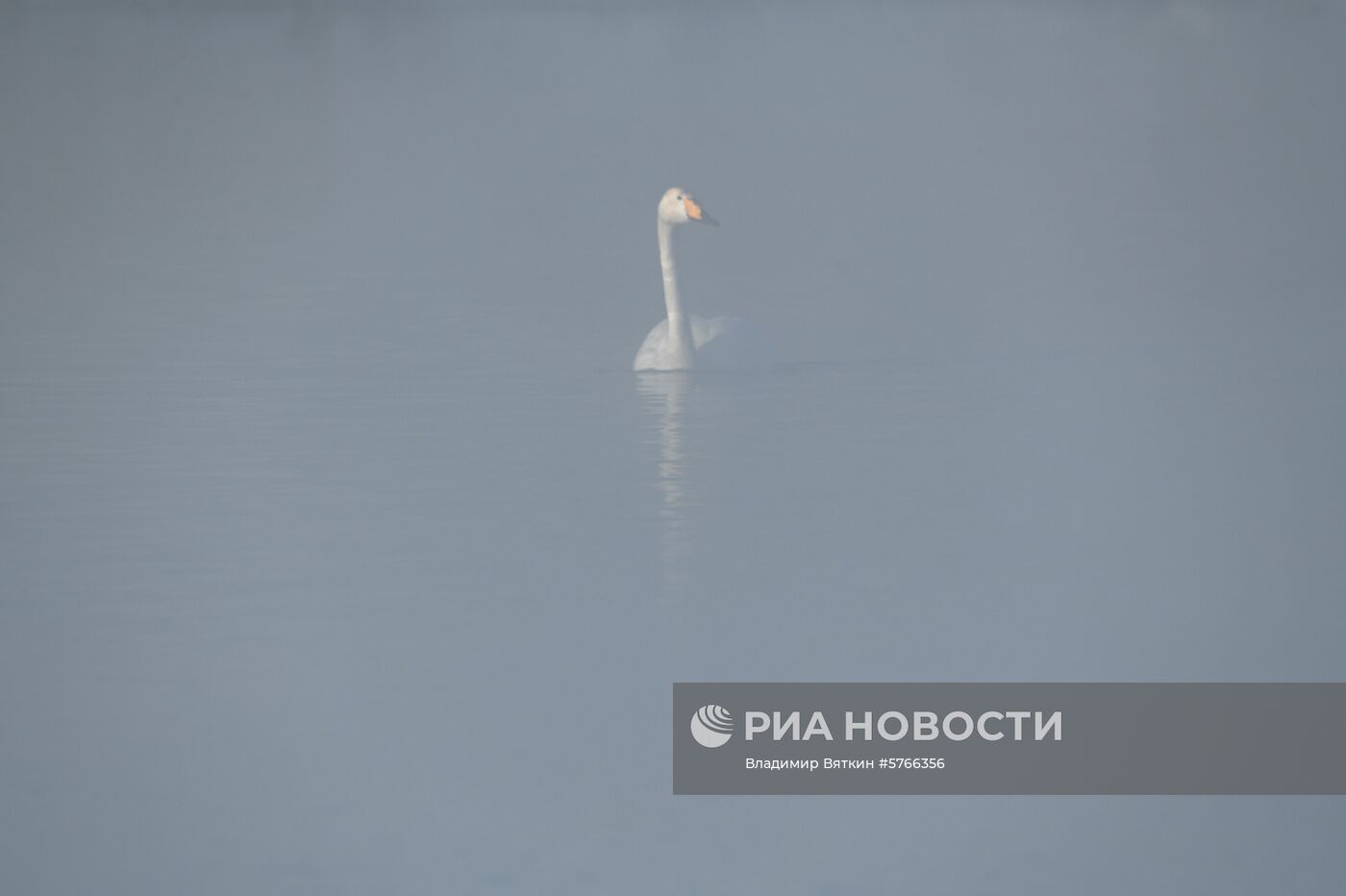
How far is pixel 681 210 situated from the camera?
7.17 meters

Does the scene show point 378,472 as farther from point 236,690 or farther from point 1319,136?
point 1319,136

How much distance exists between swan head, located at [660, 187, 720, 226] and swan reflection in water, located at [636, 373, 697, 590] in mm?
603

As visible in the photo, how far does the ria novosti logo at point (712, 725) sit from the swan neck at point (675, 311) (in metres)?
3.14

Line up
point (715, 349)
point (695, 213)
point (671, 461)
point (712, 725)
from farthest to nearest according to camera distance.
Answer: point (695, 213), point (715, 349), point (671, 461), point (712, 725)

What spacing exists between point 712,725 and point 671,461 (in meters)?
1.95

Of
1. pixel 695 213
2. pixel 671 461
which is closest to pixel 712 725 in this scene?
pixel 671 461

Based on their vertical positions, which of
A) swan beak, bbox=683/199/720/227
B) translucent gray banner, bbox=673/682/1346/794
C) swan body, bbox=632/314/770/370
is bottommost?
translucent gray banner, bbox=673/682/1346/794

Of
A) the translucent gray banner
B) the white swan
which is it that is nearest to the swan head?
the white swan

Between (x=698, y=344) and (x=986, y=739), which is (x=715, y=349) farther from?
(x=986, y=739)

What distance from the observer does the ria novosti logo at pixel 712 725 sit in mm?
3594

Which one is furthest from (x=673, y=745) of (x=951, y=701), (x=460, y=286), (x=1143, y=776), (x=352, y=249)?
(x=352, y=249)

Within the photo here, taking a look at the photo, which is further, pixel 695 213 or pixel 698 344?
pixel 695 213

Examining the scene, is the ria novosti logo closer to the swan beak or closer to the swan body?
the swan body

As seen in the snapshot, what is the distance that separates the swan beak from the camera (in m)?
7.09
